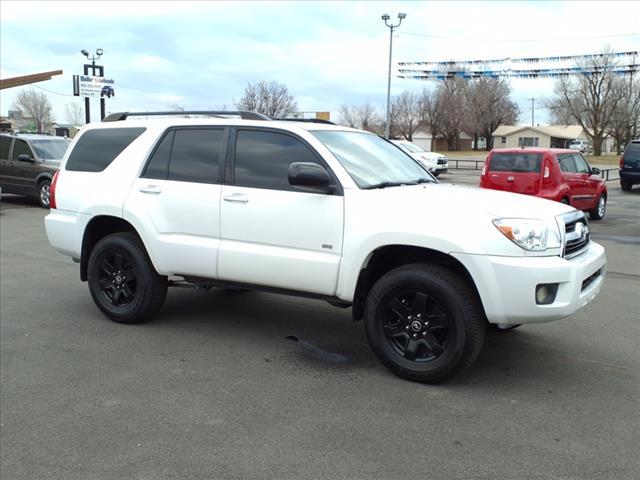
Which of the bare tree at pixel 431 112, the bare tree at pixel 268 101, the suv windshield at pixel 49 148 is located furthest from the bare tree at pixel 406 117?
the suv windshield at pixel 49 148

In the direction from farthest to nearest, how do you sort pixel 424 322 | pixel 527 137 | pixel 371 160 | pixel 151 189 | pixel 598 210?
pixel 527 137
pixel 598 210
pixel 151 189
pixel 371 160
pixel 424 322

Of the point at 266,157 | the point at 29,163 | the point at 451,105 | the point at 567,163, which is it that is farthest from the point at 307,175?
the point at 451,105

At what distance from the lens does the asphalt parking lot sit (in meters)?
3.36

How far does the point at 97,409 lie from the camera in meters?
4.02

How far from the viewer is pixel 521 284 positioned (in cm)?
405

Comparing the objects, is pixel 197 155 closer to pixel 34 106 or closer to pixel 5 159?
pixel 5 159

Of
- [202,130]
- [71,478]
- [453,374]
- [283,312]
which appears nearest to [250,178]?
[202,130]

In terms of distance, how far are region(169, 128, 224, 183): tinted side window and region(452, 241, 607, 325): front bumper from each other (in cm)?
225

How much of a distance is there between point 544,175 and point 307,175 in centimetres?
929

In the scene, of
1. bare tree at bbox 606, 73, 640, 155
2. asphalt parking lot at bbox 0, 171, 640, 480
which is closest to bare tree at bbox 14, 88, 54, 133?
bare tree at bbox 606, 73, 640, 155

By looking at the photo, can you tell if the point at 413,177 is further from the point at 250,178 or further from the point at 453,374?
the point at 453,374

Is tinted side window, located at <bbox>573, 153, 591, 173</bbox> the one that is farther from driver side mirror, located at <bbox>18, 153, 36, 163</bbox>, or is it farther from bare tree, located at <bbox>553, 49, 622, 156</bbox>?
bare tree, located at <bbox>553, 49, 622, 156</bbox>

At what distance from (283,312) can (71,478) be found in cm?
334

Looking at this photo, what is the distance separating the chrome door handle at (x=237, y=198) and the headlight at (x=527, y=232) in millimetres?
1972
